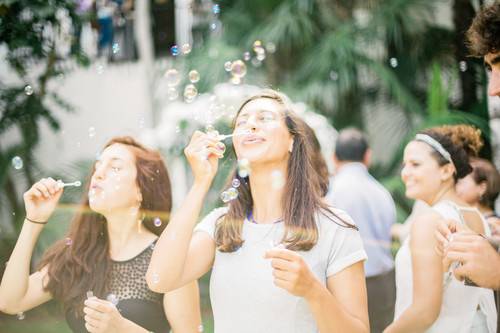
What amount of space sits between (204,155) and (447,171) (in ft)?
2.62

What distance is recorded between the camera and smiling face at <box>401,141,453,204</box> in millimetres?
2111

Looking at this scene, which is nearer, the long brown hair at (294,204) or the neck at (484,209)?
the long brown hair at (294,204)

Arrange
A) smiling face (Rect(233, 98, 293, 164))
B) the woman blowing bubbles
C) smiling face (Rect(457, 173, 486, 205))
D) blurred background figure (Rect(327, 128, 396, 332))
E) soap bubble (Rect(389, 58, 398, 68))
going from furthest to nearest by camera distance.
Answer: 1. soap bubble (Rect(389, 58, 398, 68))
2. blurred background figure (Rect(327, 128, 396, 332))
3. smiling face (Rect(457, 173, 486, 205))
4. smiling face (Rect(233, 98, 293, 164))
5. the woman blowing bubbles

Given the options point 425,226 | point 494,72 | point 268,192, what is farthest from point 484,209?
point 268,192

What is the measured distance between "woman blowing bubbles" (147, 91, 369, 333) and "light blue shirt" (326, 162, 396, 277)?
3.36 feet

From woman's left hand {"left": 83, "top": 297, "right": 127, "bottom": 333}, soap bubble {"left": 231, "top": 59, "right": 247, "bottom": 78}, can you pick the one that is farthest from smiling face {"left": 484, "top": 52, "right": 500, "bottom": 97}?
woman's left hand {"left": 83, "top": 297, "right": 127, "bottom": 333}

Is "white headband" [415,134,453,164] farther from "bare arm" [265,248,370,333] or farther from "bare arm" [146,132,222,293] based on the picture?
"bare arm" [146,132,222,293]

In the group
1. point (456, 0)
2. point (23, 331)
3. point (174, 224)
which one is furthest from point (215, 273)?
point (456, 0)

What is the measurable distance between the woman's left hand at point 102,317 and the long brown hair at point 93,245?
92 mm

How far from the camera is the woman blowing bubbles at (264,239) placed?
5.86 ft

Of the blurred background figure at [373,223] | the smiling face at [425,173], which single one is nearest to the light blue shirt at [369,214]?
the blurred background figure at [373,223]

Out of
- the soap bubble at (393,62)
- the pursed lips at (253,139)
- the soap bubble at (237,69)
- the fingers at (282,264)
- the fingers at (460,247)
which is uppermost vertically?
the soap bubble at (237,69)

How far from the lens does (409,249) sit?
205cm

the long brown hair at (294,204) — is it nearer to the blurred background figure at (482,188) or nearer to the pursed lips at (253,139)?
the pursed lips at (253,139)
